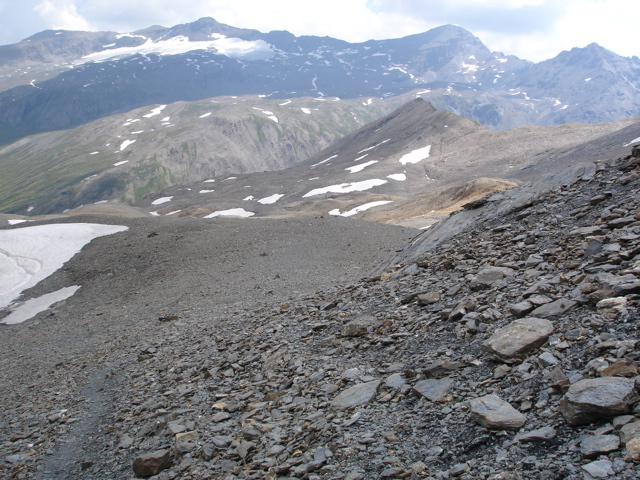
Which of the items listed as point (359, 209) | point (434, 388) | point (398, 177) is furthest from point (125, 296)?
point (398, 177)

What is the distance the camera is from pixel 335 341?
10859 mm

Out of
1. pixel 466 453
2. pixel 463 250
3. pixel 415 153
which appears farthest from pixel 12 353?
pixel 415 153

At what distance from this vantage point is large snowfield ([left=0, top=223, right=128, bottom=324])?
2881 cm

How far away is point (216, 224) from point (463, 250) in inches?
1092

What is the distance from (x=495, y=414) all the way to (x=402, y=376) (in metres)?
2.28

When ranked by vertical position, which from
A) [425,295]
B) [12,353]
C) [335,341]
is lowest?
[12,353]

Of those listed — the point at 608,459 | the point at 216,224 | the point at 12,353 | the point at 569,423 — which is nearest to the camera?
the point at 608,459

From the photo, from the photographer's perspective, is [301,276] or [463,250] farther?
[301,276]

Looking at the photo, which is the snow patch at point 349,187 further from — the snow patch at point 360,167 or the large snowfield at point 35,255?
the large snowfield at point 35,255

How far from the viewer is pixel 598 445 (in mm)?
4863

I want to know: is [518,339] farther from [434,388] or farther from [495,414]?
[495,414]

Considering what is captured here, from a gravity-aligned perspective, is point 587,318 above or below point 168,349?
above

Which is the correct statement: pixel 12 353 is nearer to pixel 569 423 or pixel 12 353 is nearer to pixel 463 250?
pixel 463 250

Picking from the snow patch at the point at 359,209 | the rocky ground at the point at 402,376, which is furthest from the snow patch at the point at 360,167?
the rocky ground at the point at 402,376
